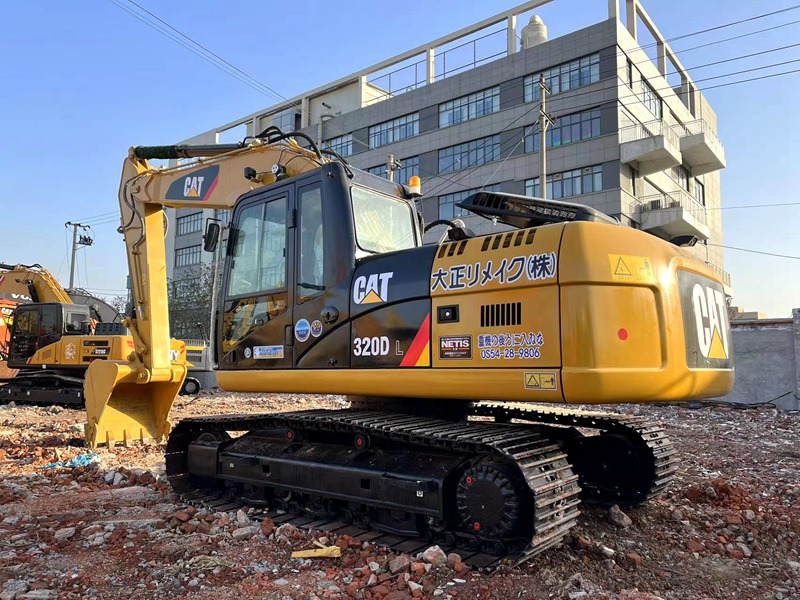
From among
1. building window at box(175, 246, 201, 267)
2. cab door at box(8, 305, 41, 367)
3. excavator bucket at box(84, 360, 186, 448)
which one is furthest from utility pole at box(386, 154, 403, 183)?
building window at box(175, 246, 201, 267)

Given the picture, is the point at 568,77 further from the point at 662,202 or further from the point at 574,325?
the point at 574,325

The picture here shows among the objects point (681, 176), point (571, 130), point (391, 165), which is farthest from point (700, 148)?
point (391, 165)

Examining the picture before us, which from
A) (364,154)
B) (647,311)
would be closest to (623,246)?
(647,311)

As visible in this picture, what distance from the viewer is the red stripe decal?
4.43 meters

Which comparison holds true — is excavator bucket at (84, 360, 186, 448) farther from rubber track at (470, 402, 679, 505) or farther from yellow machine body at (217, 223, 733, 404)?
rubber track at (470, 402, 679, 505)

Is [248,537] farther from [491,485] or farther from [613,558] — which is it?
[613,558]

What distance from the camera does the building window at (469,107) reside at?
35.7 metres

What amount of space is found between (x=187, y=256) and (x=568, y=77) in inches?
1507

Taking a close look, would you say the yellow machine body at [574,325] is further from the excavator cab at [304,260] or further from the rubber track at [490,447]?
the excavator cab at [304,260]

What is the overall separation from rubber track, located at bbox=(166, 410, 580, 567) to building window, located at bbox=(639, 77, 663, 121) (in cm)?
3462

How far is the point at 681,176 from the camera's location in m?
41.8

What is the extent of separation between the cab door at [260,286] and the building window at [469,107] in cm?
3212

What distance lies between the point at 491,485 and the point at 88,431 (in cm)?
611

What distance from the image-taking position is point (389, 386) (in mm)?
4570
